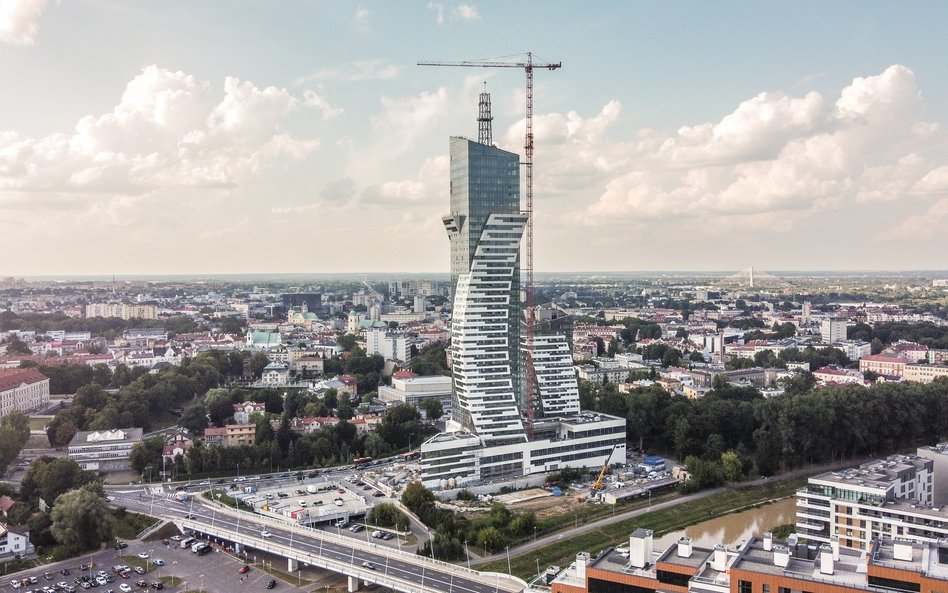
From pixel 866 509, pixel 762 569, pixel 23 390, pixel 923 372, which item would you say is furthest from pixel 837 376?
pixel 23 390

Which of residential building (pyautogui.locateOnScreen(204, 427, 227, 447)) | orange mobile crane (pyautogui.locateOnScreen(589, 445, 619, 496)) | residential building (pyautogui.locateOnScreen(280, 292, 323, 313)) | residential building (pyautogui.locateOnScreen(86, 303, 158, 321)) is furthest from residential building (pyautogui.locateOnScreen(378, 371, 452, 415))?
residential building (pyautogui.locateOnScreen(280, 292, 323, 313))

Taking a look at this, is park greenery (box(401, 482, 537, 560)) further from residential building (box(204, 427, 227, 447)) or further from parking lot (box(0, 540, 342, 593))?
residential building (box(204, 427, 227, 447))

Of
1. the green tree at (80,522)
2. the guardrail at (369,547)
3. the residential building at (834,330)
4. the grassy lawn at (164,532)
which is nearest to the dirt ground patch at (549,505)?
the guardrail at (369,547)

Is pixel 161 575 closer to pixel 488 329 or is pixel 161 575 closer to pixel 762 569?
pixel 488 329

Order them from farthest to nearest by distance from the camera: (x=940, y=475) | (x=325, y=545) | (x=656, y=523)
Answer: (x=656, y=523) < (x=940, y=475) < (x=325, y=545)

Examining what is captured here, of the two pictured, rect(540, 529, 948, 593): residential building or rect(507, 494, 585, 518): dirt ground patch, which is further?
rect(507, 494, 585, 518): dirt ground patch

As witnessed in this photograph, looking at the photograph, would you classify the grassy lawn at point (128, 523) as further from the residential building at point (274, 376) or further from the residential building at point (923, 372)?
Answer: the residential building at point (923, 372)

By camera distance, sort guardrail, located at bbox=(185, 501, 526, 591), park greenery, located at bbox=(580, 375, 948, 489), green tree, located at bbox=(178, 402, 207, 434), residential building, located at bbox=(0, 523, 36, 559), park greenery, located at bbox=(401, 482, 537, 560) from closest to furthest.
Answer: guardrail, located at bbox=(185, 501, 526, 591)
park greenery, located at bbox=(401, 482, 537, 560)
residential building, located at bbox=(0, 523, 36, 559)
park greenery, located at bbox=(580, 375, 948, 489)
green tree, located at bbox=(178, 402, 207, 434)
